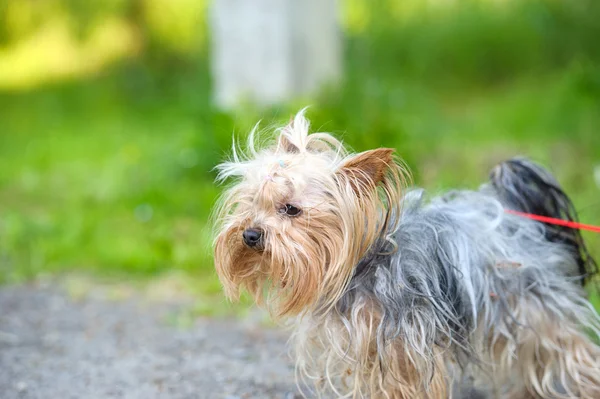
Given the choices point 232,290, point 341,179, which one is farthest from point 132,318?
point 341,179

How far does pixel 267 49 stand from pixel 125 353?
443 cm

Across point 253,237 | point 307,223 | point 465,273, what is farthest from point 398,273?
point 253,237

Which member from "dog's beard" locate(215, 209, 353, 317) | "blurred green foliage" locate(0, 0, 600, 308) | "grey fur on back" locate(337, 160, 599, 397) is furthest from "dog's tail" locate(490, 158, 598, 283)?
"blurred green foliage" locate(0, 0, 600, 308)

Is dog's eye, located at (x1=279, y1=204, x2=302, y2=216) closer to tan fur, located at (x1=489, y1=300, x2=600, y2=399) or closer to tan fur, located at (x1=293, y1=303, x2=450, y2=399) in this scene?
tan fur, located at (x1=293, y1=303, x2=450, y2=399)

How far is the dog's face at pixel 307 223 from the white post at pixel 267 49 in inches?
199

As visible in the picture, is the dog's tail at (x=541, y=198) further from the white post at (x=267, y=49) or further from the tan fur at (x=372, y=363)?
the white post at (x=267, y=49)

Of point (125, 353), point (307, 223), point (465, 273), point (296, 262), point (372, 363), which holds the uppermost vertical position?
point (307, 223)

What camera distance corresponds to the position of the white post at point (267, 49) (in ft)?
28.3

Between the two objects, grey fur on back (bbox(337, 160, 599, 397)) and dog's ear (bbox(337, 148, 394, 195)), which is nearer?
dog's ear (bbox(337, 148, 394, 195))

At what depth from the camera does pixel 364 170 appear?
343cm

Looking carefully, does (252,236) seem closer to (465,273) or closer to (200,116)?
(465,273)

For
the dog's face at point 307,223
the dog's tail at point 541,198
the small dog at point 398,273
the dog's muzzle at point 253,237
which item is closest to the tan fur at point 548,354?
the small dog at point 398,273

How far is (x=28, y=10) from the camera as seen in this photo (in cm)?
1396

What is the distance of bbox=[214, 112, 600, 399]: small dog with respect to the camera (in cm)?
341
